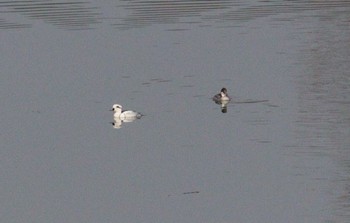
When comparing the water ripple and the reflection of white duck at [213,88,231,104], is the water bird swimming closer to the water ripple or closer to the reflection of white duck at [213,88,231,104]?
the reflection of white duck at [213,88,231,104]

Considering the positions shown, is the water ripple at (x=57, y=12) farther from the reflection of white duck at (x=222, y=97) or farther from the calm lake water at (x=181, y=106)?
the reflection of white duck at (x=222, y=97)

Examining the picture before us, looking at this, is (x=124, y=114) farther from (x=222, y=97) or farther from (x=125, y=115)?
(x=222, y=97)

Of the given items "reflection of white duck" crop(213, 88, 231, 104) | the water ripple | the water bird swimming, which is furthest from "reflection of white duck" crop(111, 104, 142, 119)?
the water ripple

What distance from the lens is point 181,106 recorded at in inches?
1241

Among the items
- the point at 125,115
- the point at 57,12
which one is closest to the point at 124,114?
the point at 125,115

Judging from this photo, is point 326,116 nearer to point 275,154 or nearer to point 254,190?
point 275,154

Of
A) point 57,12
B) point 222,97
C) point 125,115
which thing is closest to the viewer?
point 125,115

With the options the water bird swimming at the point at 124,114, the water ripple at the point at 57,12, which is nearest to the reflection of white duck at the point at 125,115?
the water bird swimming at the point at 124,114

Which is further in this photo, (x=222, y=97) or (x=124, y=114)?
(x=222, y=97)

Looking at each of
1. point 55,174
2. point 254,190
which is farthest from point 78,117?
point 254,190

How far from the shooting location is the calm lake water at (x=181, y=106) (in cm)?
2450

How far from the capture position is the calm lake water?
24500 mm

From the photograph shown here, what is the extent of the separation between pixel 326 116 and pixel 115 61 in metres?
8.14

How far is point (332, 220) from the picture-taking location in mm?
23078
